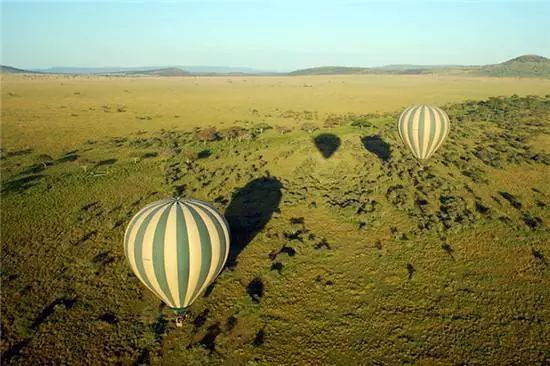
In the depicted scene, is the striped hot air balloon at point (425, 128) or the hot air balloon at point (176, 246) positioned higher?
the striped hot air balloon at point (425, 128)

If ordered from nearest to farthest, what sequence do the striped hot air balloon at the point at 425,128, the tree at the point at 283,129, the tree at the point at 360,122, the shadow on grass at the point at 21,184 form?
the shadow on grass at the point at 21,184 → the striped hot air balloon at the point at 425,128 → the tree at the point at 283,129 → the tree at the point at 360,122

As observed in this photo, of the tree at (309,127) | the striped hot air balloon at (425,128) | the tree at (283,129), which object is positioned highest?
the striped hot air balloon at (425,128)

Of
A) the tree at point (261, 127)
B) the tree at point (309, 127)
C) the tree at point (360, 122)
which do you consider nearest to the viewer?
the tree at point (261, 127)

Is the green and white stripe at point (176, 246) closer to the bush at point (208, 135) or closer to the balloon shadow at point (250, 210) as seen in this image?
the balloon shadow at point (250, 210)

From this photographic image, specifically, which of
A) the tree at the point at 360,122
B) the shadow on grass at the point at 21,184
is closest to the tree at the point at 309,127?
the tree at the point at 360,122

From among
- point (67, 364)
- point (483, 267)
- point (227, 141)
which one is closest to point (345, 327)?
point (483, 267)

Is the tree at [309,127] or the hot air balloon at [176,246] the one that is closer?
the hot air balloon at [176,246]
